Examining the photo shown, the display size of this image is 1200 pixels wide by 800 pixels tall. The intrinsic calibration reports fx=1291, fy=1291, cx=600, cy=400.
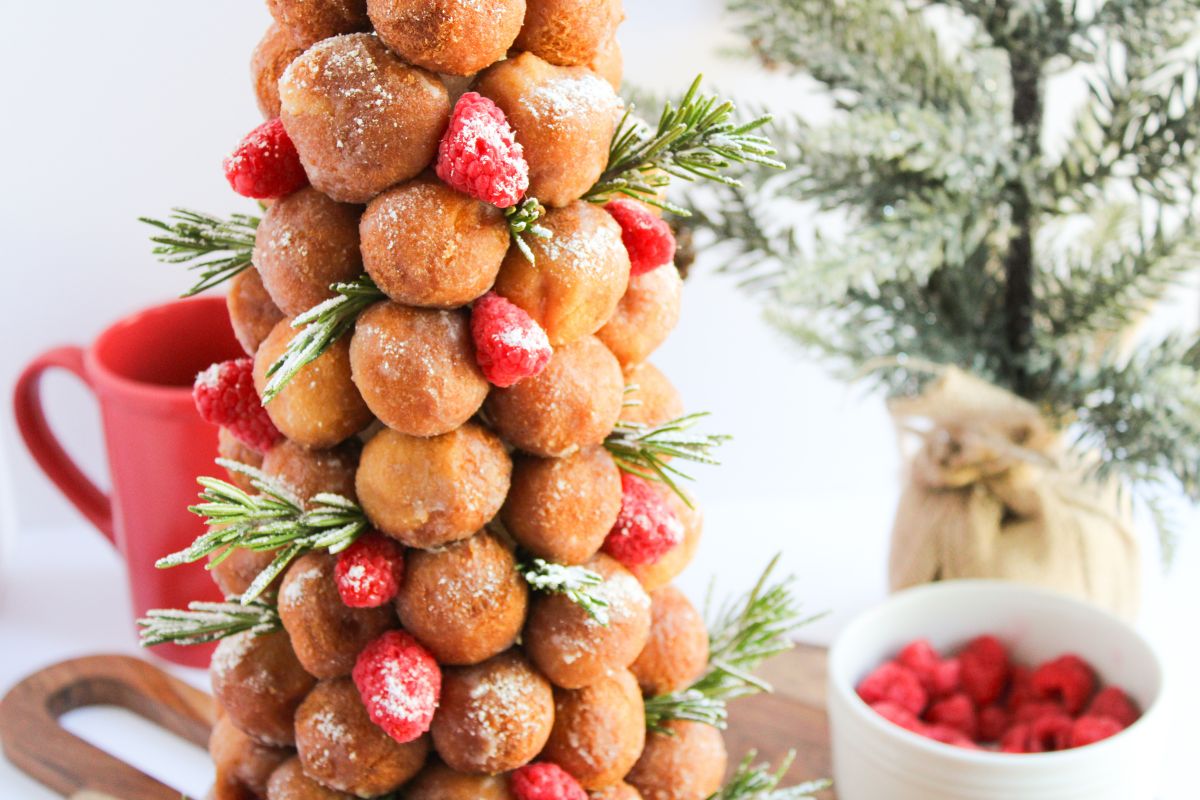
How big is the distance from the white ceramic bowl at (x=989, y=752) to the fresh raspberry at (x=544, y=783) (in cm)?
23

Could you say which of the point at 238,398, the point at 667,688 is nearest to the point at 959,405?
the point at 667,688

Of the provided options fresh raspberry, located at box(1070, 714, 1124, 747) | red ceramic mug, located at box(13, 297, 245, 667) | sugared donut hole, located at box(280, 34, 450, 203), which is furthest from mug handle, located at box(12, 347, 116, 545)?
fresh raspberry, located at box(1070, 714, 1124, 747)

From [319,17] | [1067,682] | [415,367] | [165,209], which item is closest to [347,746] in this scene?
[415,367]

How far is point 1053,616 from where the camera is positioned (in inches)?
29.3

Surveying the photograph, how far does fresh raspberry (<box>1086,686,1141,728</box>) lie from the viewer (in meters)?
0.68

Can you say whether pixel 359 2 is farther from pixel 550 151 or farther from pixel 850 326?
pixel 850 326

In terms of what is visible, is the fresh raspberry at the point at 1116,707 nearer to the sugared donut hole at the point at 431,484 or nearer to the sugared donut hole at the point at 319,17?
the sugared donut hole at the point at 431,484

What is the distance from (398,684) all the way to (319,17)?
21 centimetres

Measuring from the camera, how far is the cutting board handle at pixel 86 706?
0.68m

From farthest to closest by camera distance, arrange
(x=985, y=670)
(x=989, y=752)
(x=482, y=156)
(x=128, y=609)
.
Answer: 1. (x=128, y=609)
2. (x=985, y=670)
3. (x=989, y=752)
4. (x=482, y=156)

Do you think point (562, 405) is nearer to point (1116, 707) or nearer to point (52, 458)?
point (1116, 707)

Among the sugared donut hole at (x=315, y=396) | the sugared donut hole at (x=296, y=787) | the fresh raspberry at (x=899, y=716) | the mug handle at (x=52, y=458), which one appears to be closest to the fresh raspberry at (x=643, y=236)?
the sugared donut hole at (x=315, y=396)

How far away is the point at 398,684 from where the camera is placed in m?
0.41

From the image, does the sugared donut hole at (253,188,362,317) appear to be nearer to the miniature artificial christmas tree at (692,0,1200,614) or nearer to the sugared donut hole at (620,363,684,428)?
the sugared donut hole at (620,363,684,428)
